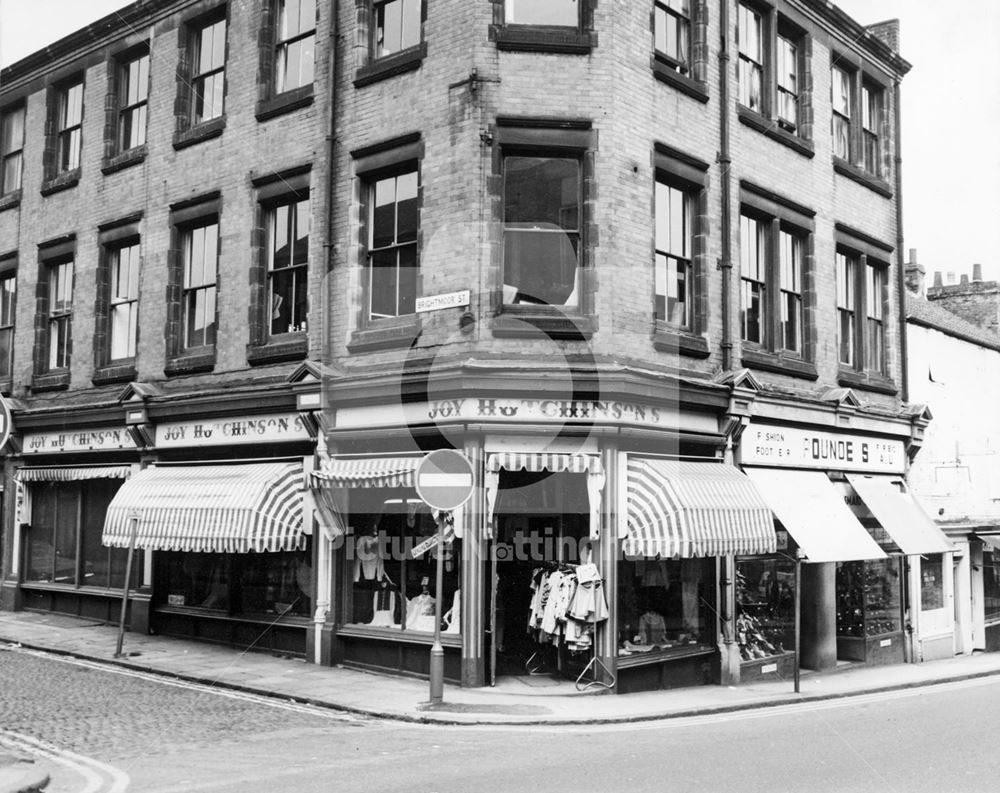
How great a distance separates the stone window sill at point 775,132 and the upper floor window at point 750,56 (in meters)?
0.30

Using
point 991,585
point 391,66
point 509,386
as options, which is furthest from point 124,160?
point 991,585

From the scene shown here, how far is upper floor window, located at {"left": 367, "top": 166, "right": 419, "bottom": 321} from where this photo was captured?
50.6ft

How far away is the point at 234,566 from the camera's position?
17562 mm

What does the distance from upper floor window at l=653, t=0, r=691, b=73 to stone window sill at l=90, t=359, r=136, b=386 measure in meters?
11.0

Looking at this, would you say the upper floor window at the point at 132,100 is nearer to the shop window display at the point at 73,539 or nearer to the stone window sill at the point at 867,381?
the shop window display at the point at 73,539

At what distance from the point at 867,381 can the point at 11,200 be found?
1835 centimetres

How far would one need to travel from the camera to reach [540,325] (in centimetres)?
1434

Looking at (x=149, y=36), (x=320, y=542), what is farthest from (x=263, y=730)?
(x=149, y=36)

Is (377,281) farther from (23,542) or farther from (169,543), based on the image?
(23,542)

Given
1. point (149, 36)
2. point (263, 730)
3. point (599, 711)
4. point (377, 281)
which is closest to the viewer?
point (263, 730)

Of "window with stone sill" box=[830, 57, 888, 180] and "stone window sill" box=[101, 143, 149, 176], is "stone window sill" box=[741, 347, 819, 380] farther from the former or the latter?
"stone window sill" box=[101, 143, 149, 176]

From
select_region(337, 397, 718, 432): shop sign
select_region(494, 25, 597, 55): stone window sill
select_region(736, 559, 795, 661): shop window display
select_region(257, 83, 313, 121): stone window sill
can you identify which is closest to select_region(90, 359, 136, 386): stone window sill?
select_region(257, 83, 313, 121): stone window sill

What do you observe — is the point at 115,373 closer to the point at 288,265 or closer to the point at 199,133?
the point at 199,133

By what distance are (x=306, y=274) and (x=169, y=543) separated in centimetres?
480
